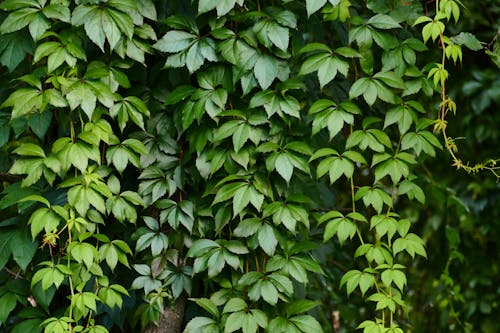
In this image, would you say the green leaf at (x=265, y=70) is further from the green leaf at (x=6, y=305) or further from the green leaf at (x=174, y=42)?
the green leaf at (x=6, y=305)

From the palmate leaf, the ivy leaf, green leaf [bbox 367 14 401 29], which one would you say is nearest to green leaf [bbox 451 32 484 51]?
green leaf [bbox 367 14 401 29]

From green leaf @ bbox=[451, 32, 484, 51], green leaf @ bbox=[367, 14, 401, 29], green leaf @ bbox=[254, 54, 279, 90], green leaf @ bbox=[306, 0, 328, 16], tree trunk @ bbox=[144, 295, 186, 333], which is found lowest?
tree trunk @ bbox=[144, 295, 186, 333]

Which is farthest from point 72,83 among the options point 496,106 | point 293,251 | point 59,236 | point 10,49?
point 496,106

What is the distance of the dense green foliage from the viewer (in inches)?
87.2

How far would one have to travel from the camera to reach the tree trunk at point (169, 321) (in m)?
2.45

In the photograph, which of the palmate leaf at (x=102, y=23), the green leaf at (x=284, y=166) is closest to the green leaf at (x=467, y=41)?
the green leaf at (x=284, y=166)

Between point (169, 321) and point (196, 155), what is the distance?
1.81 feet

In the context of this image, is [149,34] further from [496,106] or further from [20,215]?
[496,106]

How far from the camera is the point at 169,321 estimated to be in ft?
8.04

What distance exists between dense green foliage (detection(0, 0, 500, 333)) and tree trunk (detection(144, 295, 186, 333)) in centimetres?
3

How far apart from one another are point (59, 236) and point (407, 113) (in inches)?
45.7

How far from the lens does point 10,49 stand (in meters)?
2.31

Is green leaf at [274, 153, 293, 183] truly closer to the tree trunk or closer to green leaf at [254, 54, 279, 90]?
green leaf at [254, 54, 279, 90]

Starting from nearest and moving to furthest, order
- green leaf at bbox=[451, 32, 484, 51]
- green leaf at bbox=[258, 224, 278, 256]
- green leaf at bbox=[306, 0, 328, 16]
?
green leaf at bbox=[306, 0, 328, 16]
green leaf at bbox=[258, 224, 278, 256]
green leaf at bbox=[451, 32, 484, 51]
